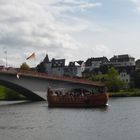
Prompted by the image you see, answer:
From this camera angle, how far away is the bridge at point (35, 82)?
308 ft

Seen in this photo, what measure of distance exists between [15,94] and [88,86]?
2450cm

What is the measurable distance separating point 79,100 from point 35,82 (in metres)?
22.1

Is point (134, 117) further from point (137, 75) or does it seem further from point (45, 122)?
point (137, 75)

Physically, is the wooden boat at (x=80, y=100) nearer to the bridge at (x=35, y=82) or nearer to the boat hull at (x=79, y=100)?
the boat hull at (x=79, y=100)

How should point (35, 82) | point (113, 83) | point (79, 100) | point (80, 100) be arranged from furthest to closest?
point (113, 83), point (35, 82), point (79, 100), point (80, 100)

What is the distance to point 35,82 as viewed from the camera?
99250 millimetres

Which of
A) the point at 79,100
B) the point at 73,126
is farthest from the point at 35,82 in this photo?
the point at 73,126

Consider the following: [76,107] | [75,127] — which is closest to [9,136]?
[75,127]

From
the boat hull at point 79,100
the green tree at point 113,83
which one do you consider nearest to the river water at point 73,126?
the boat hull at point 79,100

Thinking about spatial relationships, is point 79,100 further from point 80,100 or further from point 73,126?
point 73,126

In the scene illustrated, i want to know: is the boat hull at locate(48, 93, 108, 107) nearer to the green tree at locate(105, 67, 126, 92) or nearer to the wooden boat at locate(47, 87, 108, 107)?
the wooden boat at locate(47, 87, 108, 107)

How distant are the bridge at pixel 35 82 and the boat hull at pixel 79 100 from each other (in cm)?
1317

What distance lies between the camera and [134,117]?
2267 inches

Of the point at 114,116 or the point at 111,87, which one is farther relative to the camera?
the point at 111,87
